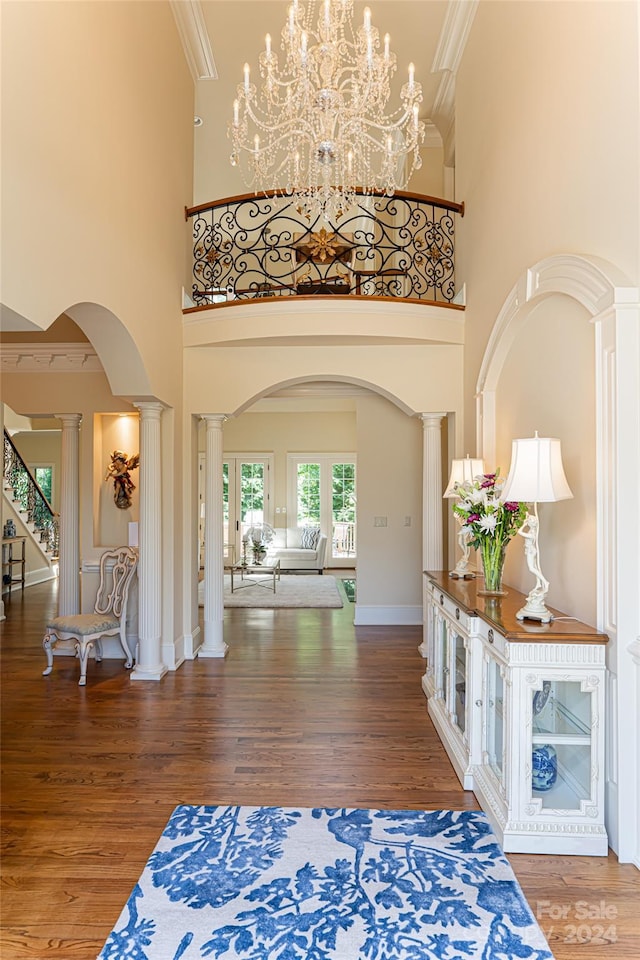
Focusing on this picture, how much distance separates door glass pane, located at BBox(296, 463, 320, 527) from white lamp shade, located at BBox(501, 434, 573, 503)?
9.94 meters

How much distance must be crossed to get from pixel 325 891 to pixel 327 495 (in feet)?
34.3

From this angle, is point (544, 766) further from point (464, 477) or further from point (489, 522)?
point (464, 477)

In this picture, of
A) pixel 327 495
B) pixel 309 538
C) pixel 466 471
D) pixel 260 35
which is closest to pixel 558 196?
pixel 466 471

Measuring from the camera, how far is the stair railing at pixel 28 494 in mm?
10797

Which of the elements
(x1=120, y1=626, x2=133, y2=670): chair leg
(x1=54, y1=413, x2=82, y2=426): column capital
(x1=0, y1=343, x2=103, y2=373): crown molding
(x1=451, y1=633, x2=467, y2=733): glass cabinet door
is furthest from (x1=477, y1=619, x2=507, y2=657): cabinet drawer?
(x1=54, y1=413, x2=82, y2=426): column capital

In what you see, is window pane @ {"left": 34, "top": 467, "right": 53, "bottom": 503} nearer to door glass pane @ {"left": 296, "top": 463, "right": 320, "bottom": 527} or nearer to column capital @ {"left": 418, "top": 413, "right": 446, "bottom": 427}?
door glass pane @ {"left": 296, "top": 463, "right": 320, "bottom": 527}

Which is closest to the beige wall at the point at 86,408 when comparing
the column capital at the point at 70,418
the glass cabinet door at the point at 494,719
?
the column capital at the point at 70,418

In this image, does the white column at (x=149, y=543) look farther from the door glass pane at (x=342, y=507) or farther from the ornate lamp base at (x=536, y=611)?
the door glass pane at (x=342, y=507)

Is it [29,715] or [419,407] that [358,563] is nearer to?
[419,407]

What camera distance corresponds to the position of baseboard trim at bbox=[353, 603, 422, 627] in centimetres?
721

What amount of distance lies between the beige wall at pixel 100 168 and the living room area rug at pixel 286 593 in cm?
394

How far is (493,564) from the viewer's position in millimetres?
3590

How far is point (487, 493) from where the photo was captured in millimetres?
3557

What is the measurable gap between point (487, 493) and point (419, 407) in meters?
2.42
